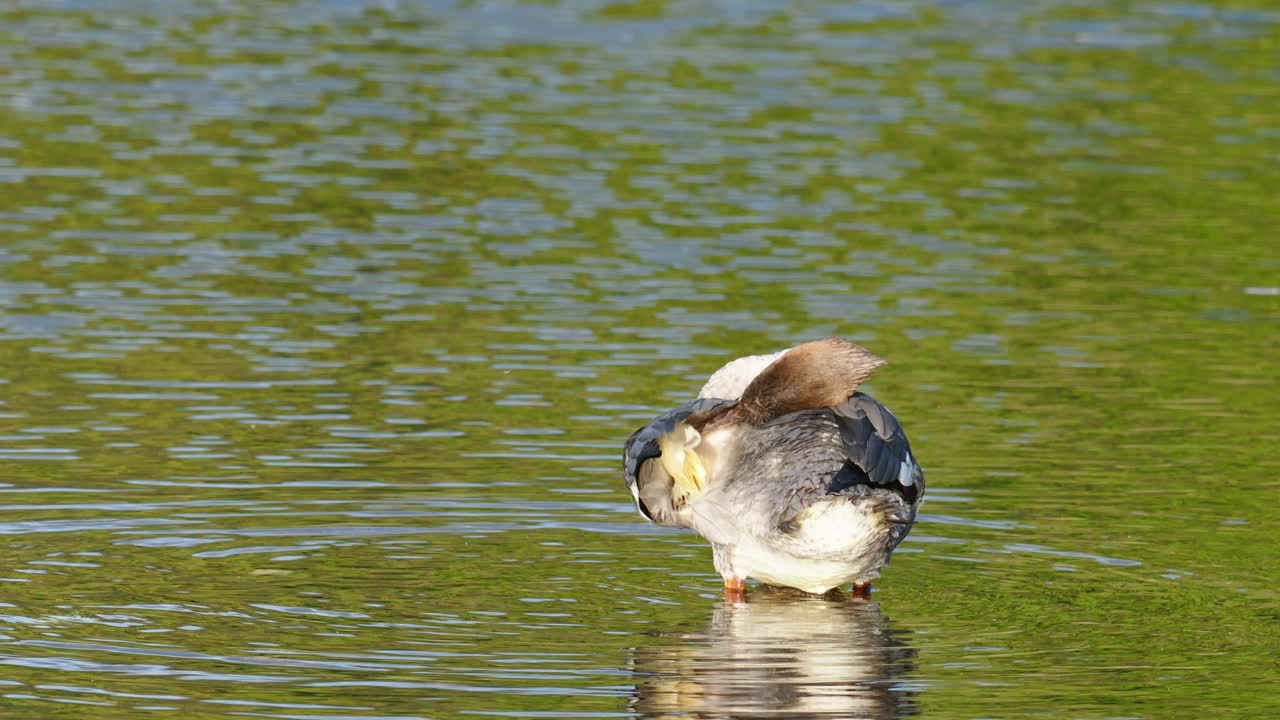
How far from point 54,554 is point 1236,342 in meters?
8.86

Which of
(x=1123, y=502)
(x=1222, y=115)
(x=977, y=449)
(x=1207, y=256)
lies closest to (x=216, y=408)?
(x=977, y=449)

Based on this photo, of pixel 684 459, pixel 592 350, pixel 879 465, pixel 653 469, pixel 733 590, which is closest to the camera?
pixel 879 465

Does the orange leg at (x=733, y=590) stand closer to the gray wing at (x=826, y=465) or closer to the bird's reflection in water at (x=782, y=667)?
the bird's reflection in water at (x=782, y=667)

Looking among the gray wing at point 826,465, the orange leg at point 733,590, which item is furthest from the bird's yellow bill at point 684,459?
the orange leg at point 733,590

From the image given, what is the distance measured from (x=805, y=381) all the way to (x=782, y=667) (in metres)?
1.29

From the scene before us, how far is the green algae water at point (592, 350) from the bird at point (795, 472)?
31cm

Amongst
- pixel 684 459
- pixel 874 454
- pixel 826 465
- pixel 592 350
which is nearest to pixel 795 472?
pixel 826 465

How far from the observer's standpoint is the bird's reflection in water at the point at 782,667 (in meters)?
9.06

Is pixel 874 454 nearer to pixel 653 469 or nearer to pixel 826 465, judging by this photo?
pixel 826 465

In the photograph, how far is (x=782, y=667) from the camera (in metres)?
9.64

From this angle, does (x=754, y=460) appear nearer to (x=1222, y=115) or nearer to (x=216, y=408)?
(x=216, y=408)

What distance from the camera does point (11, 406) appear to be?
14.2 meters

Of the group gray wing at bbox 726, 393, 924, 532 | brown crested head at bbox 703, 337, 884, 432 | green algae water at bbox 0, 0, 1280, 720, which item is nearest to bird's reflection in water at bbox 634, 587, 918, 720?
green algae water at bbox 0, 0, 1280, 720

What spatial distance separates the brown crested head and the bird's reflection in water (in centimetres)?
88
